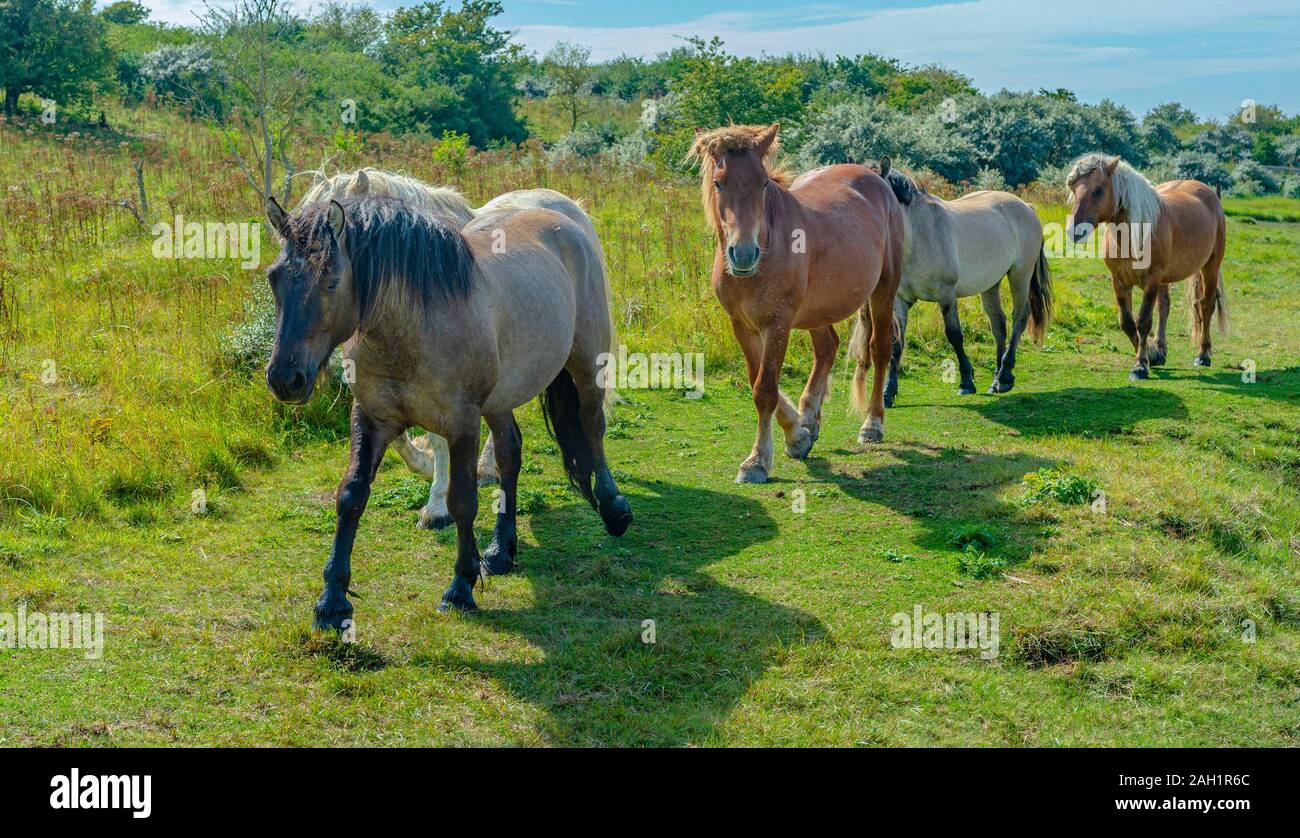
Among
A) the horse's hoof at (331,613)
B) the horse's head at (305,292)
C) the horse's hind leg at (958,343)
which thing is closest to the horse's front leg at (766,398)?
the horse's hind leg at (958,343)

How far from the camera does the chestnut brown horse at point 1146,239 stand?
10.9 metres

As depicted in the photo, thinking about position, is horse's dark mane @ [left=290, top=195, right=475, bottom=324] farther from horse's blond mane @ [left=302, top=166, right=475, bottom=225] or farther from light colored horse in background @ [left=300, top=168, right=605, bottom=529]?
light colored horse in background @ [left=300, top=168, right=605, bottom=529]

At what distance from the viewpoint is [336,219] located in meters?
4.25

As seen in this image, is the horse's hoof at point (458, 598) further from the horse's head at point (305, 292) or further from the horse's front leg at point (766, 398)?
the horse's front leg at point (766, 398)

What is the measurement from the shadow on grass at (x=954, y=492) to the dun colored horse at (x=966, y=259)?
204cm

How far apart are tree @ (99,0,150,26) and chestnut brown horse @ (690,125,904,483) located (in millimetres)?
33728

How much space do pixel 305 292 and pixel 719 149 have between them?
3.54m

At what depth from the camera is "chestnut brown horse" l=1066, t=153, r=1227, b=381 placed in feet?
35.8

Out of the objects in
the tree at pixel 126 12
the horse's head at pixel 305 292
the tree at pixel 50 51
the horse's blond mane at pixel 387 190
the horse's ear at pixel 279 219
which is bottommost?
the horse's head at pixel 305 292

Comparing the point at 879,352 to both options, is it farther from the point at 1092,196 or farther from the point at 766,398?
the point at 1092,196

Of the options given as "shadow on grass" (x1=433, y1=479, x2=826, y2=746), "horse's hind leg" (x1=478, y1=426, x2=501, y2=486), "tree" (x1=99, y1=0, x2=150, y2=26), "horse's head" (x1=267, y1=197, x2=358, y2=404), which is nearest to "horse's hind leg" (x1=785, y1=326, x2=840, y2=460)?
"shadow on grass" (x1=433, y1=479, x2=826, y2=746)

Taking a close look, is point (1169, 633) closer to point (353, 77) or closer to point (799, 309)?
point (799, 309)

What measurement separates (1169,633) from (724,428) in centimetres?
462

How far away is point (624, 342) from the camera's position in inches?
427
